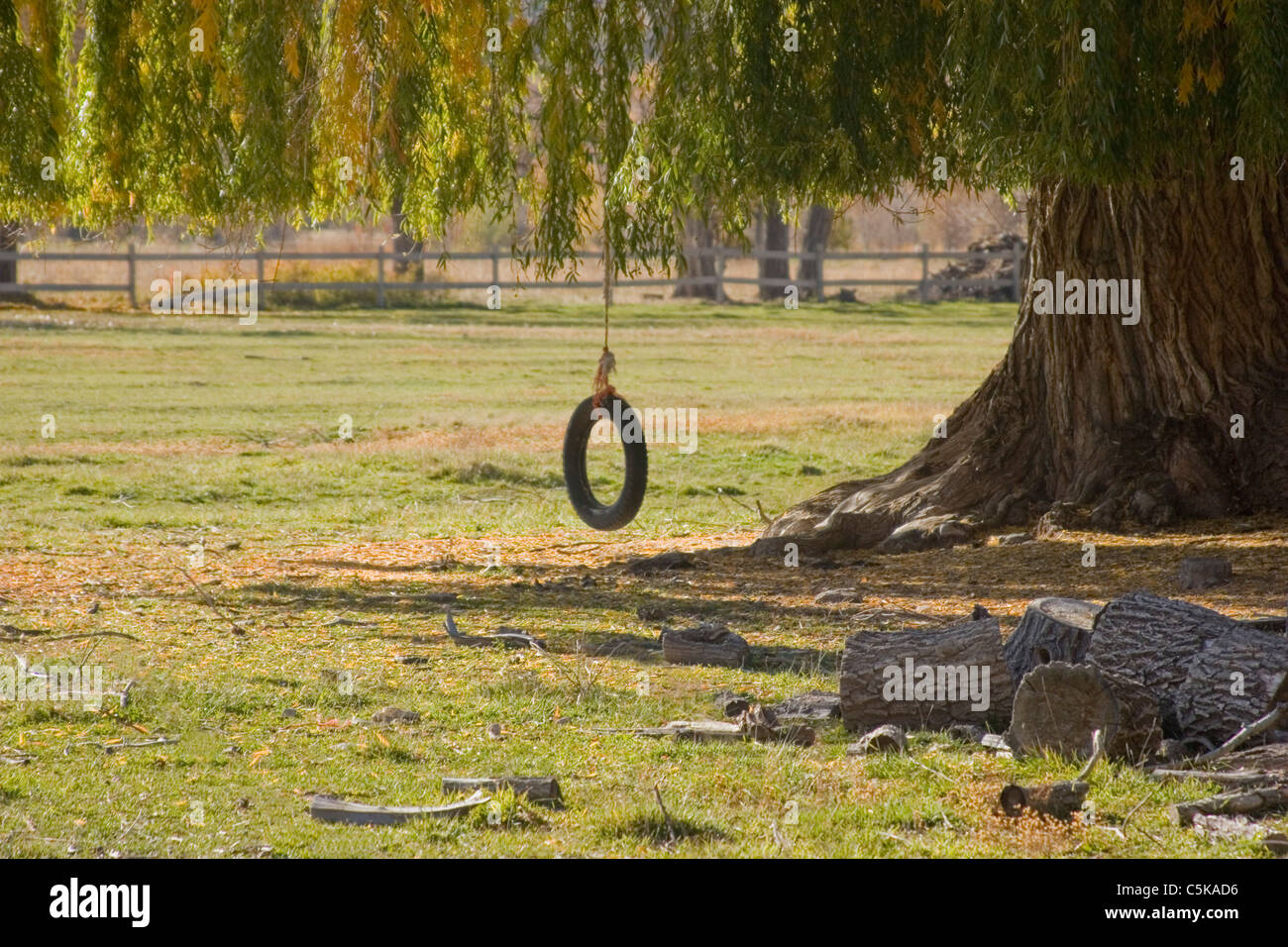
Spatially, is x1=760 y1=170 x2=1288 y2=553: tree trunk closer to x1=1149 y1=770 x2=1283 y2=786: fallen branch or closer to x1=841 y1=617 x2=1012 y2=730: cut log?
x1=841 y1=617 x2=1012 y2=730: cut log

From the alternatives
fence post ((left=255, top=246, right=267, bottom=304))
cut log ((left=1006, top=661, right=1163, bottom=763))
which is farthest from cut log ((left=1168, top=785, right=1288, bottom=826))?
fence post ((left=255, top=246, right=267, bottom=304))

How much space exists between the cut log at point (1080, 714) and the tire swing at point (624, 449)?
3666 mm

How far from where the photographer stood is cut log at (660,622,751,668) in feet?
25.1

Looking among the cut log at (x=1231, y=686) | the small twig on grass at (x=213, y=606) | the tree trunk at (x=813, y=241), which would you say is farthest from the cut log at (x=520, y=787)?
the tree trunk at (x=813, y=241)

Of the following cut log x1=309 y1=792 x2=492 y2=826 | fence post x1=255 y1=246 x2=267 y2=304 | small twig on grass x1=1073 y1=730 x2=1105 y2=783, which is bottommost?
cut log x1=309 y1=792 x2=492 y2=826

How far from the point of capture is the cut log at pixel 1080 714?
5723 mm

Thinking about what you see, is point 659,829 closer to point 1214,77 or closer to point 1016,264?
point 1214,77

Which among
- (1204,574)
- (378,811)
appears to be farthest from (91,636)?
(1204,574)

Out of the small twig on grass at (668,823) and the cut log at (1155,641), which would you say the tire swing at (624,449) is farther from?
the small twig on grass at (668,823)

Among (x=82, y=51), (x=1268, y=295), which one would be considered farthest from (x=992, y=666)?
(x=82, y=51)

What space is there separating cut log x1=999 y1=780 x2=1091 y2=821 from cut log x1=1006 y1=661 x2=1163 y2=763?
510mm

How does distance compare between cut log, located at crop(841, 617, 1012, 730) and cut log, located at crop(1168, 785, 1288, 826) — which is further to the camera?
cut log, located at crop(841, 617, 1012, 730)
